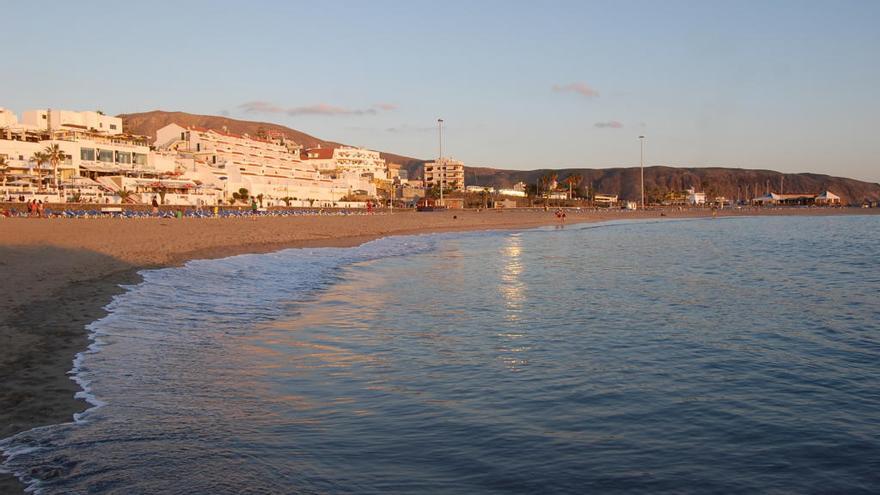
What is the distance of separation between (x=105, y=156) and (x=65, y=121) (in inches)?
448

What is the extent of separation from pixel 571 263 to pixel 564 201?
5559 inches

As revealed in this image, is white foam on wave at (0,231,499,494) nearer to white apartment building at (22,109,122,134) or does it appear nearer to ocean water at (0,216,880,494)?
ocean water at (0,216,880,494)

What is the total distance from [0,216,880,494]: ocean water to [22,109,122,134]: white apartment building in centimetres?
8833

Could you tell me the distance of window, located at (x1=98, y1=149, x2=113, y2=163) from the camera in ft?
282

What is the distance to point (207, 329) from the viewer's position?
12070 mm

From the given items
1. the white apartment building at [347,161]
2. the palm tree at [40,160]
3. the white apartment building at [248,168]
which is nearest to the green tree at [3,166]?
the palm tree at [40,160]

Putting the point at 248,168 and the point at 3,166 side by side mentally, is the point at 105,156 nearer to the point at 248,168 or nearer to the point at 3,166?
the point at 3,166

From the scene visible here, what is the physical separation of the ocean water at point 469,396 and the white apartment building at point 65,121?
88.3m

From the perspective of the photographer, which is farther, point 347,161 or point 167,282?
point 347,161

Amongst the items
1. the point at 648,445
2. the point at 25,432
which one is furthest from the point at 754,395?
the point at 25,432

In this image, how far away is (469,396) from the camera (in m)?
8.03

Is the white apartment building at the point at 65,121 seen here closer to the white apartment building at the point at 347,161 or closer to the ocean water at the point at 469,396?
the white apartment building at the point at 347,161

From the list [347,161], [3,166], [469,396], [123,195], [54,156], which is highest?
[347,161]

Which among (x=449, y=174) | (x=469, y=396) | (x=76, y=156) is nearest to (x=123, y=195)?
(x=76, y=156)
